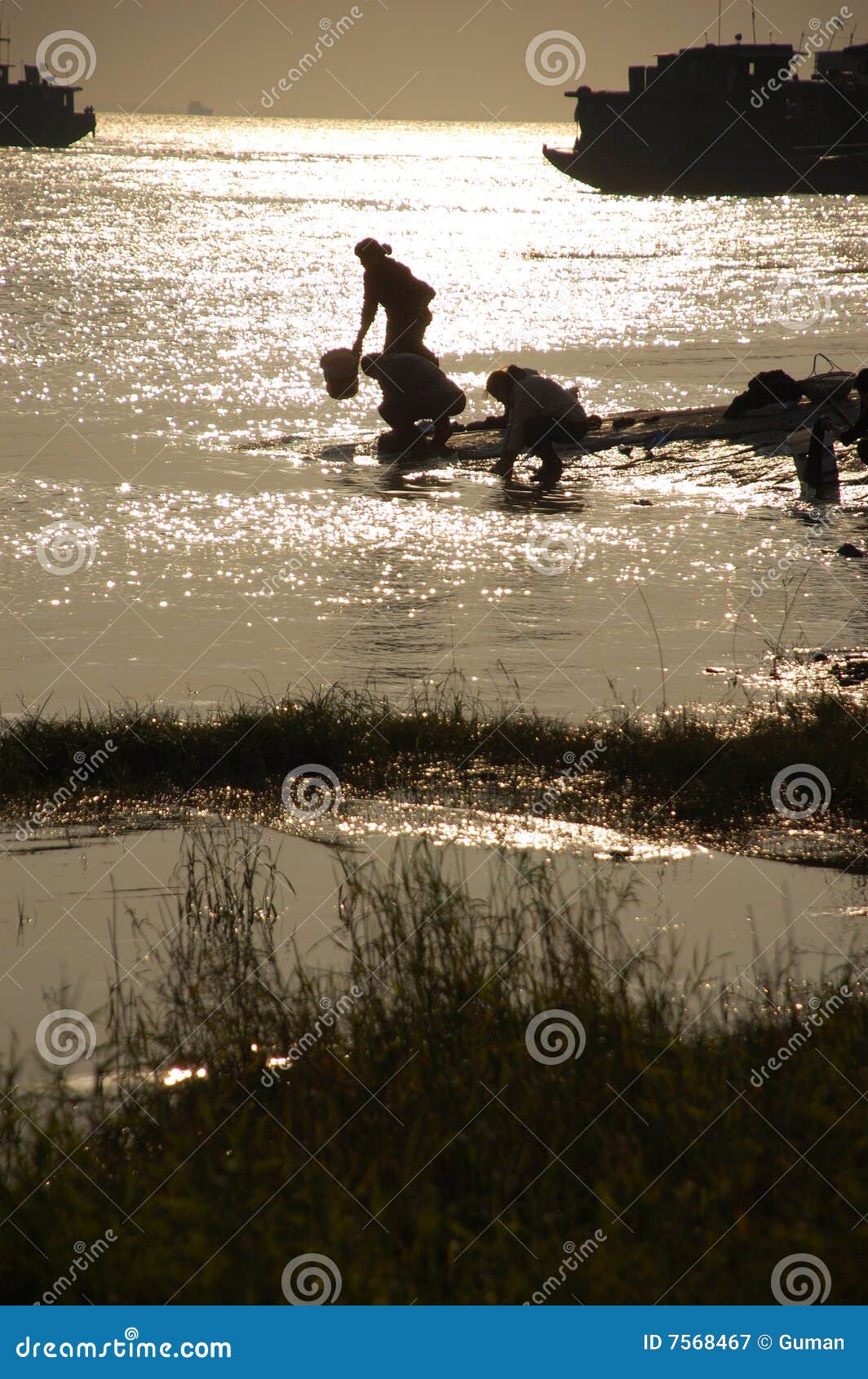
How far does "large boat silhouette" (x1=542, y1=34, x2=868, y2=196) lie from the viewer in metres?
77.4

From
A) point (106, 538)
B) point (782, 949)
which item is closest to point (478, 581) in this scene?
point (106, 538)

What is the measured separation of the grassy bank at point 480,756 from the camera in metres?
5.48

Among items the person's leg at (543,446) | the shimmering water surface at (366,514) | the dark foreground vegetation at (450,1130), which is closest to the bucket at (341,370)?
the shimmering water surface at (366,514)

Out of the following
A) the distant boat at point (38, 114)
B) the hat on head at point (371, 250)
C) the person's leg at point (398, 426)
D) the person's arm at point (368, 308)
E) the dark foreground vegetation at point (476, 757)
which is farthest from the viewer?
the distant boat at point (38, 114)

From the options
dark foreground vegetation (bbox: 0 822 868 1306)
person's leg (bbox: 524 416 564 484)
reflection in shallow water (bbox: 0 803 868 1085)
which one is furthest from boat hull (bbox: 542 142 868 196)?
dark foreground vegetation (bbox: 0 822 868 1306)

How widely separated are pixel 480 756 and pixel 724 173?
8847cm

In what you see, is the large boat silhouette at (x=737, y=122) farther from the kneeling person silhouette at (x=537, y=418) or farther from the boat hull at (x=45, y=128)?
the kneeling person silhouette at (x=537, y=418)

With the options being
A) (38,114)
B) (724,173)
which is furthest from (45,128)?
(724,173)

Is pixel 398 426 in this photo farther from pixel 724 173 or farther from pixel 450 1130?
pixel 724 173

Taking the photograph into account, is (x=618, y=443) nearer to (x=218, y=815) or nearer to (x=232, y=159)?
(x=218, y=815)

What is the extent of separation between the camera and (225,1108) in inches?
128

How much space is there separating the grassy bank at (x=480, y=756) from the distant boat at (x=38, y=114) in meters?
115

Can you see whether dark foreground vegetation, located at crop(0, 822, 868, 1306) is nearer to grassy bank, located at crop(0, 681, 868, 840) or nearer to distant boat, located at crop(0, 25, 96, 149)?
grassy bank, located at crop(0, 681, 868, 840)

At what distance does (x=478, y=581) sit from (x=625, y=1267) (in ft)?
23.3
